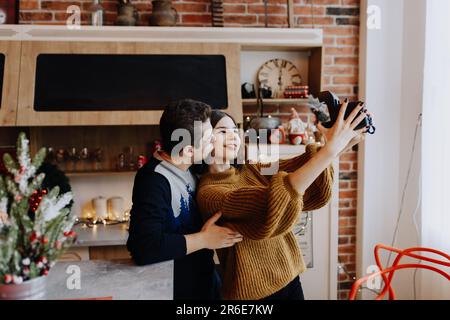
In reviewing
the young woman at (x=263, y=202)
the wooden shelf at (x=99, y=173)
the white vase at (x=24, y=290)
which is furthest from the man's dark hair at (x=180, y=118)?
the wooden shelf at (x=99, y=173)

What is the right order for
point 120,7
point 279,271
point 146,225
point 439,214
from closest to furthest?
point 146,225 → point 279,271 → point 439,214 → point 120,7

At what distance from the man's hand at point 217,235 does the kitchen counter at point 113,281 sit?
0.51 ft

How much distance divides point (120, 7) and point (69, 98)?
2.23 feet

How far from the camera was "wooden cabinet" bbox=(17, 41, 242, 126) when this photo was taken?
8.49ft

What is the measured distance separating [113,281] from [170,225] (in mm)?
225

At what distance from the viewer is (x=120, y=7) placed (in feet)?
9.15

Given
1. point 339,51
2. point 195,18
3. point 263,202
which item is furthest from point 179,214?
point 339,51

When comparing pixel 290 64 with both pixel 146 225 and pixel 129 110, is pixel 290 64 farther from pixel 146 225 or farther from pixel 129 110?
pixel 146 225

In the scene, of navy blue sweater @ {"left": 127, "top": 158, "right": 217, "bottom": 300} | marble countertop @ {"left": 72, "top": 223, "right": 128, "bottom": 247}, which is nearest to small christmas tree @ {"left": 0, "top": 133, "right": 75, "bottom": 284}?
navy blue sweater @ {"left": 127, "top": 158, "right": 217, "bottom": 300}

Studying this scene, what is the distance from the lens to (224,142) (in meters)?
1.40

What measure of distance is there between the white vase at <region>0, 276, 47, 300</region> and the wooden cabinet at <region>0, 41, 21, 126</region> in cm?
179

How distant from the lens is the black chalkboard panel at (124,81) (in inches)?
103

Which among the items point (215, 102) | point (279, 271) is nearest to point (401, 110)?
point (215, 102)

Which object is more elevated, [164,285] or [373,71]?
[373,71]
